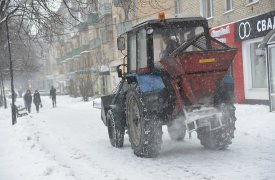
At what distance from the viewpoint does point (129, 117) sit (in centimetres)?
909

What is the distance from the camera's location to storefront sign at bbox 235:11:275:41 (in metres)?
16.3

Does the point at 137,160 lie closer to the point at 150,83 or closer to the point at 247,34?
the point at 150,83

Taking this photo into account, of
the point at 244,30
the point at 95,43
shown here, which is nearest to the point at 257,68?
the point at 244,30

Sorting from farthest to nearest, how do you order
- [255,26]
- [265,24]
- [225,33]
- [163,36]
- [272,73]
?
1. [225,33]
2. [255,26]
3. [265,24]
4. [272,73]
5. [163,36]

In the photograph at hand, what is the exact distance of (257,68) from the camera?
18562mm

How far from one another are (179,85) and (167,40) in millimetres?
1020

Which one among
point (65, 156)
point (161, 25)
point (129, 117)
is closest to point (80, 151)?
point (65, 156)

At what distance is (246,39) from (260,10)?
1414 millimetres

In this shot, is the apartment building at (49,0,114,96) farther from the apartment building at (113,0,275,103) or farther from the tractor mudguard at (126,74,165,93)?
the tractor mudguard at (126,74,165,93)

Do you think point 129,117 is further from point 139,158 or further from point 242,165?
point 242,165

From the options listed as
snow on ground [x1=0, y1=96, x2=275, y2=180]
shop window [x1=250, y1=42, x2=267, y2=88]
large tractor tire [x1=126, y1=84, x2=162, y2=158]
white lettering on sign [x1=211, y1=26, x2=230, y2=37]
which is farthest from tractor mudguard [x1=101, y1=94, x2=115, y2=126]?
white lettering on sign [x1=211, y1=26, x2=230, y2=37]

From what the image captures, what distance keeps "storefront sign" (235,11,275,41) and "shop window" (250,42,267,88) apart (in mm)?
569

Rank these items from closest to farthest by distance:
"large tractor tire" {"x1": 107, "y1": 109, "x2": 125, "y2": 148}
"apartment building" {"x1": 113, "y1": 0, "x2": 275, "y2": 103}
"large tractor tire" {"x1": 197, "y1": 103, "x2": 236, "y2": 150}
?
"large tractor tire" {"x1": 197, "y1": 103, "x2": 236, "y2": 150} → "large tractor tire" {"x1": 107, "y1": 109, "x2": 125, "y2": 148} → "apartment building" {"x1": 113, "y1": 0, "x2": 275, "y2": 103}

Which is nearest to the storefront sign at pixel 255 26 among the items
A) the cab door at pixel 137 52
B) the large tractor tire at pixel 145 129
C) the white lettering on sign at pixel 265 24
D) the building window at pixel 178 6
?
the white lettering on sign at pixel 265 24
